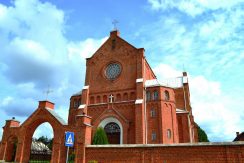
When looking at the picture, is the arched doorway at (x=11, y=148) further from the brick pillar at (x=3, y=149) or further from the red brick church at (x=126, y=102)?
the red brick church at (x=126, y=102)

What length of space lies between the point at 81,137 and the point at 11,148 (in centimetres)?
770

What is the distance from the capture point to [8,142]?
1953 centimetres

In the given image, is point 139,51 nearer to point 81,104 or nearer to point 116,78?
point 116,78

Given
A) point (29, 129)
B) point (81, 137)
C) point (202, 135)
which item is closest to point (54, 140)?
point (81, 137)

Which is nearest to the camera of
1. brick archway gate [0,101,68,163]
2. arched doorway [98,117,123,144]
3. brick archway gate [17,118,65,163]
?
brick archway gate [17,118,65,163]

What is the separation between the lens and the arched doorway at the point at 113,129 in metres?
27.0

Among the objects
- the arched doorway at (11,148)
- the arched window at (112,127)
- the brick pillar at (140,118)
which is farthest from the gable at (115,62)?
the arched doorway at (11,148)

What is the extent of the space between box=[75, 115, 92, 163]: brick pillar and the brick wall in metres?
0.35

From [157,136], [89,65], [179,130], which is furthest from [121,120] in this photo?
[89,65]

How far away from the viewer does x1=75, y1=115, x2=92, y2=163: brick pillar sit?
15.6 m

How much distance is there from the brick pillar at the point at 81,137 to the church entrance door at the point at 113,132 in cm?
1119

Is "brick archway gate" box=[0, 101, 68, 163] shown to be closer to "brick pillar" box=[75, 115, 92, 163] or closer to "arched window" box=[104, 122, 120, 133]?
"brick pillar" box=[75, 115, 92, 163]

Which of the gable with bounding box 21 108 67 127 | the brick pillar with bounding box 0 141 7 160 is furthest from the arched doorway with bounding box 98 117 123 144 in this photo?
the brick pillar with bounding box 0 141 7 160

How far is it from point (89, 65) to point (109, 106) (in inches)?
295
